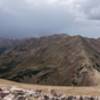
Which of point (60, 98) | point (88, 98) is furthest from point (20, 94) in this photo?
point (88, 98)

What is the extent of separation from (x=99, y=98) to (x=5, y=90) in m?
49.5

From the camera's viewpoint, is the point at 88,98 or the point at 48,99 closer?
the point at 48,99

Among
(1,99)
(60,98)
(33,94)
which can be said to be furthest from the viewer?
(60,98)

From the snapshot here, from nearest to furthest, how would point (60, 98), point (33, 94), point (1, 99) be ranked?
1. point (1, 99)
2. point (33, 94)
3. point (60, 98)

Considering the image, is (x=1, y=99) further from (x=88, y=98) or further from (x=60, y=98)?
(x=88, y=98)

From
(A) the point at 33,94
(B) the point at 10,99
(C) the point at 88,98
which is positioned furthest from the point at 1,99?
(C) the point at 88,98

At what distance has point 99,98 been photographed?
184 meters

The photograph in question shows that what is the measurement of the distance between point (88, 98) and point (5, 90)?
1718 inches

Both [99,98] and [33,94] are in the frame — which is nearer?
[33,94]

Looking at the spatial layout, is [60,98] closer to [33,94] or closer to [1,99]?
[33,94]

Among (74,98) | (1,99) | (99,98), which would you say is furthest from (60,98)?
(1,99)

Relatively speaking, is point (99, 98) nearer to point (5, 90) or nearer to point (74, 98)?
point (74, 98)

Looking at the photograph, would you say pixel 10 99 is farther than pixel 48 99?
No

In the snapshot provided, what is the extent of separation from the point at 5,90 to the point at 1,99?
38.6ft
